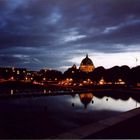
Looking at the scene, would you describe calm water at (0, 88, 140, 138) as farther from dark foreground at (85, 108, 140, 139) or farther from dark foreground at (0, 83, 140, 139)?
dark foreground at (85, 108, 140, 139)

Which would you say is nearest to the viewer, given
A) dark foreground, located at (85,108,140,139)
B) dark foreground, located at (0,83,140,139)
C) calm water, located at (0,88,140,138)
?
dark foreground, located at (85,108,140,139)

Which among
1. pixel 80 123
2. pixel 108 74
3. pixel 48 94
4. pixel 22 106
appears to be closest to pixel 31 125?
pixel 80 123

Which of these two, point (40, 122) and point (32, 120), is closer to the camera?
point (40, 122)

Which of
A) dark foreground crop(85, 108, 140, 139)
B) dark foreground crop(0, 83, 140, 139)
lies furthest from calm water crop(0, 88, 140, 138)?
dark foreground crop(85, 108, 140, 139)

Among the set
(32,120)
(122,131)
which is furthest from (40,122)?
(122,131)

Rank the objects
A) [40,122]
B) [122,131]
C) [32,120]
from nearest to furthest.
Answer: [122,131] → [40,122] → [32,120]

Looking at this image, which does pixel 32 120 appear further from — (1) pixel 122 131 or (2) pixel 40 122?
(1) pixel 122 131

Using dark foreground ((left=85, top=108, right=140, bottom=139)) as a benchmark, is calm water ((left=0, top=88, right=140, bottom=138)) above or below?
below

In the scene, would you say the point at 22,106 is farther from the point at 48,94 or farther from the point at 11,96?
the point at 48,94

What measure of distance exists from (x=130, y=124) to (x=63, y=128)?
7.60 m

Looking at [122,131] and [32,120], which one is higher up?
[122,131]

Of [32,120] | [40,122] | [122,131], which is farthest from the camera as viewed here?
[32,120]

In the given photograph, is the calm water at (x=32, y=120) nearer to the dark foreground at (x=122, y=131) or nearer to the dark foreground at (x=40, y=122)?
the dark foreground at (x=40, y=122)

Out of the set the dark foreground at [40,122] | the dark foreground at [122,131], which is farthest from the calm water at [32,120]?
the dark foreground at [122,131]
